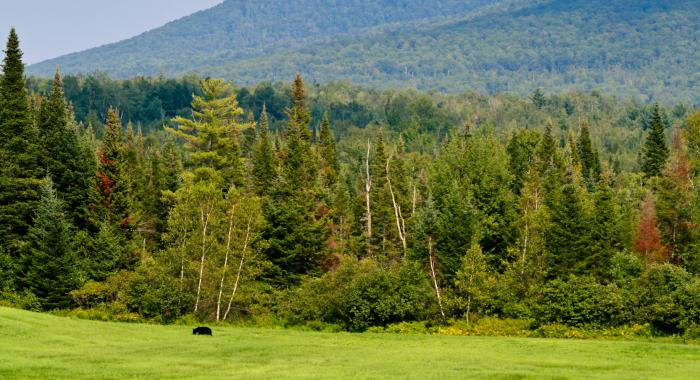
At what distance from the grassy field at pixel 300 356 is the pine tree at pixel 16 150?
28.9m

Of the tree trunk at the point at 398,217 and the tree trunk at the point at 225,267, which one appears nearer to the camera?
the tree trunk at the point at 225,267

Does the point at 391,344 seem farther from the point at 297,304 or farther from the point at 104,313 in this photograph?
the point at 104,313

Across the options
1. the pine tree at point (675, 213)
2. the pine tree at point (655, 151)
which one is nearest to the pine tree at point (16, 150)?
the pine tree at point (675, 213)

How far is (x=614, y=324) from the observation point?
212ft

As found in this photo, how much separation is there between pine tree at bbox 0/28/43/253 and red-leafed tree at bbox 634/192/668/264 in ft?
184

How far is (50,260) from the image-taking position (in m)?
79.1

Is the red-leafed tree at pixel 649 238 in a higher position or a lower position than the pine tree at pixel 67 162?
lower

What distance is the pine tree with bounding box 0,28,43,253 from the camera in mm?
85312

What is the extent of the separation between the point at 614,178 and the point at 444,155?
6454 centimetres

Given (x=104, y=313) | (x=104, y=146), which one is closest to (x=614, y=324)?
(x=104, y=313)

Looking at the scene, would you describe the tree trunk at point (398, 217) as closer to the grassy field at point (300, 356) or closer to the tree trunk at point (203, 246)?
the tree trunk at point (203, 246)

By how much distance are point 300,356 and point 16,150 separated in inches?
2052

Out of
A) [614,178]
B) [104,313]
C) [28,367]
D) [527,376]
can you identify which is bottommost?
[614,178]

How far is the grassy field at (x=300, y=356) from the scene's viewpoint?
38.2 meters
